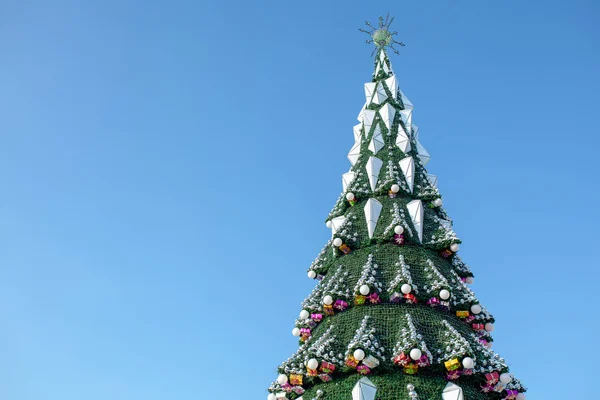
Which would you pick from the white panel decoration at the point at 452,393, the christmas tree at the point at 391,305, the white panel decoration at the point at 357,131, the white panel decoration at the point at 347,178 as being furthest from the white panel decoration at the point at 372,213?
the white panel decoration at the point at 452,393

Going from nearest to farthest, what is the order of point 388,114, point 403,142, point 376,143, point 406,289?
point 406,289
point 403,142
point 376,143
point 388,114

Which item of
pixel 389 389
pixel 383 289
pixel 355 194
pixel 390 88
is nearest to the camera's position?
pixel 389 389

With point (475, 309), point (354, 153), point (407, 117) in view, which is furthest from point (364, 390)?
point (407, 117)

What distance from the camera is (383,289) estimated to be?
44.1ft

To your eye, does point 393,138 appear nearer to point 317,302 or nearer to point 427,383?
point 317,302

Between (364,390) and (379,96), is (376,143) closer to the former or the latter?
(379,96)

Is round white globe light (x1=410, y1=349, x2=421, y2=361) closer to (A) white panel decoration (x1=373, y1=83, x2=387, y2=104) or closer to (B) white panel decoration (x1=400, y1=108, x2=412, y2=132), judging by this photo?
(B) white panel decoration (x1=400, y1=108, x2=412, y2=132)

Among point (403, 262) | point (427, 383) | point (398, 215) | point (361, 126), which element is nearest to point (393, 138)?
point (361, 126)

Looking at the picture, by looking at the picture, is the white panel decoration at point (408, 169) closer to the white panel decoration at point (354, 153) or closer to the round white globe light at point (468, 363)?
the white panel decoration at point (354, 153)

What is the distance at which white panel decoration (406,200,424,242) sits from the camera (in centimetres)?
1488

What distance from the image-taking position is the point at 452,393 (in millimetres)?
11539

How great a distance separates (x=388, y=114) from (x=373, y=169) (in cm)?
245

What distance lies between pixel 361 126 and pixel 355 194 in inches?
151

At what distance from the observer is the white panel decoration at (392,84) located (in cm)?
1852
